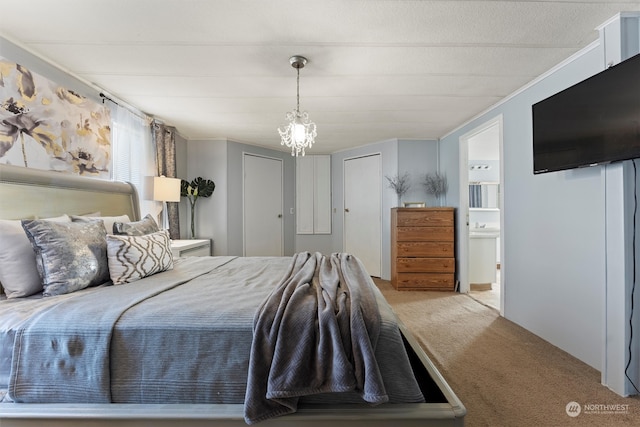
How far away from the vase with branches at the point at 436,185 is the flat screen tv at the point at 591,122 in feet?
6.09

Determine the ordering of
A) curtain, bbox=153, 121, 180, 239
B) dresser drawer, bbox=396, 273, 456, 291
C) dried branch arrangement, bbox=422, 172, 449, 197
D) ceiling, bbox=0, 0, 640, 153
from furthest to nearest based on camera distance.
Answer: dried branch arrangement, bbox=422, 172, 449, 197
dresser drawer, bbox=396, 273, 456, 291
curtain, bbox=153, 121, 180, 239
ceiling, bbox=0, 0, 640, 153

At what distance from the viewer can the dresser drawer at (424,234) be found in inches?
149

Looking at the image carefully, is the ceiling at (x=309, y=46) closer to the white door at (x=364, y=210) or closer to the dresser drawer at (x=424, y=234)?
the dresser drawer at (x=424, y=234)

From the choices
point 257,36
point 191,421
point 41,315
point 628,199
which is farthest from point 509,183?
point 41,315

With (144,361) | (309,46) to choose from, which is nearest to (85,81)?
(309,46)

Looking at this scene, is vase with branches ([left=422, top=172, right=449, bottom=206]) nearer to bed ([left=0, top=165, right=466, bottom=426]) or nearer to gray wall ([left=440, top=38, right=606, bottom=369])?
gray wall ([left=440, top=38, right=606, bottom=369])

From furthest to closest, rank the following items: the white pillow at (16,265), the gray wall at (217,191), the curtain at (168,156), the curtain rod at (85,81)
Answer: the gray wall at (217,191)
the curtain at (168,156)
the curtain rod at (85,81)
the white pillow at (16,265)

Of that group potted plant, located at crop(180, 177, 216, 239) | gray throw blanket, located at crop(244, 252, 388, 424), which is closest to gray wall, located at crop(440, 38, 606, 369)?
gray throw blanket, located at crop(244, 252, 388, 424)

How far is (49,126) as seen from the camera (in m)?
2.04

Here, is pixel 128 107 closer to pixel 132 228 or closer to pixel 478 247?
pixel 132 228

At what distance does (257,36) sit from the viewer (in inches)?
71.2

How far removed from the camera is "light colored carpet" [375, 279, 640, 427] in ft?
4.95

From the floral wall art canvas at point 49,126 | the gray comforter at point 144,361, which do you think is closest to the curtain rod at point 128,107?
the floral wall art canvas at point 49,126

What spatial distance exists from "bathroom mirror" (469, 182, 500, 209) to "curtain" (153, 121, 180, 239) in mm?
4903
